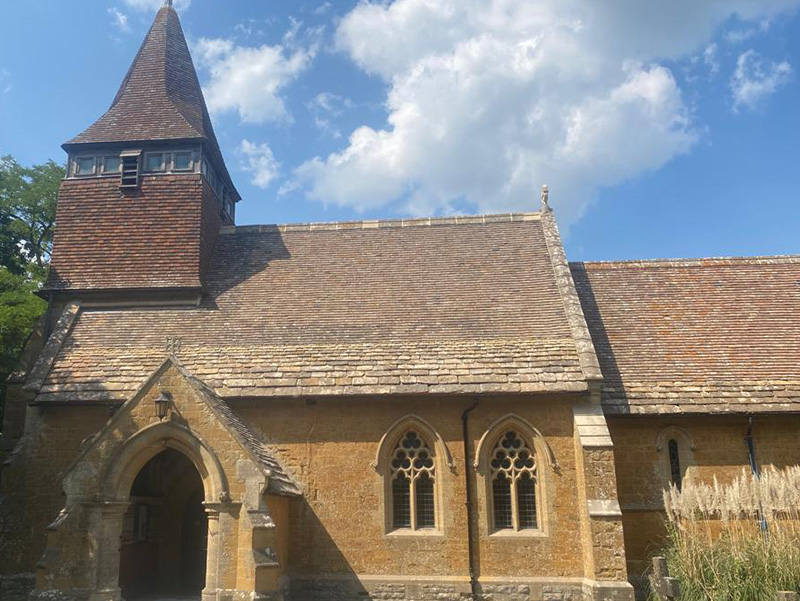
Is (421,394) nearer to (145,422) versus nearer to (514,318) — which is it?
(514,318)

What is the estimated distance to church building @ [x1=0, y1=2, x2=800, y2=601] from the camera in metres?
12.7

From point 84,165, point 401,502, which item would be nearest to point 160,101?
point 84,165

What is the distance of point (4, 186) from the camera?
28.9m

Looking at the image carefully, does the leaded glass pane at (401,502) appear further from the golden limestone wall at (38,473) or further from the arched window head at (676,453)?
the golden limestone wall at (38,473)

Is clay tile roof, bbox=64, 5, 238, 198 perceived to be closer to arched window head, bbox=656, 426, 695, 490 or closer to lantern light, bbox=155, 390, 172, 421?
lantern light, bbox=155, 390, 172, 421

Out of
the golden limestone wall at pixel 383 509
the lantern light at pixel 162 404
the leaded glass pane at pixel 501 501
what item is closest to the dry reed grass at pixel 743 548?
the golden limestone wall at pixel 383 509

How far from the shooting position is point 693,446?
15055 mm

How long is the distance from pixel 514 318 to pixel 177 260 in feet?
30.9

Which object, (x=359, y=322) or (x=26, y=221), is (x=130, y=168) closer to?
(x=359, y=322)

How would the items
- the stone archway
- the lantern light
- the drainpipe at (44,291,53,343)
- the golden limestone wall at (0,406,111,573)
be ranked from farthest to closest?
the drainpipe at (44,291,53,343) < the golden limestone wall at (0,406,111,573) < the lantern light < the stone archway

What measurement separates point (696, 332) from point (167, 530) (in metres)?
14.4

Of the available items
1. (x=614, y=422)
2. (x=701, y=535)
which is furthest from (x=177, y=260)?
(x=701, y=535)

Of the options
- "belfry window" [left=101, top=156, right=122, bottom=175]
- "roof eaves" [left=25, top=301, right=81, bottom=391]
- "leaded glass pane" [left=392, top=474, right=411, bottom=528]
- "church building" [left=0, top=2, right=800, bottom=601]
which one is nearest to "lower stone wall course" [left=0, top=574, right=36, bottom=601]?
→ "church building" [left=0, top=2, right=800, bottom=601]

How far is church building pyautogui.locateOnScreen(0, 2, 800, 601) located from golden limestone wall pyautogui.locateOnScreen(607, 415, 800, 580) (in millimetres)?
51
